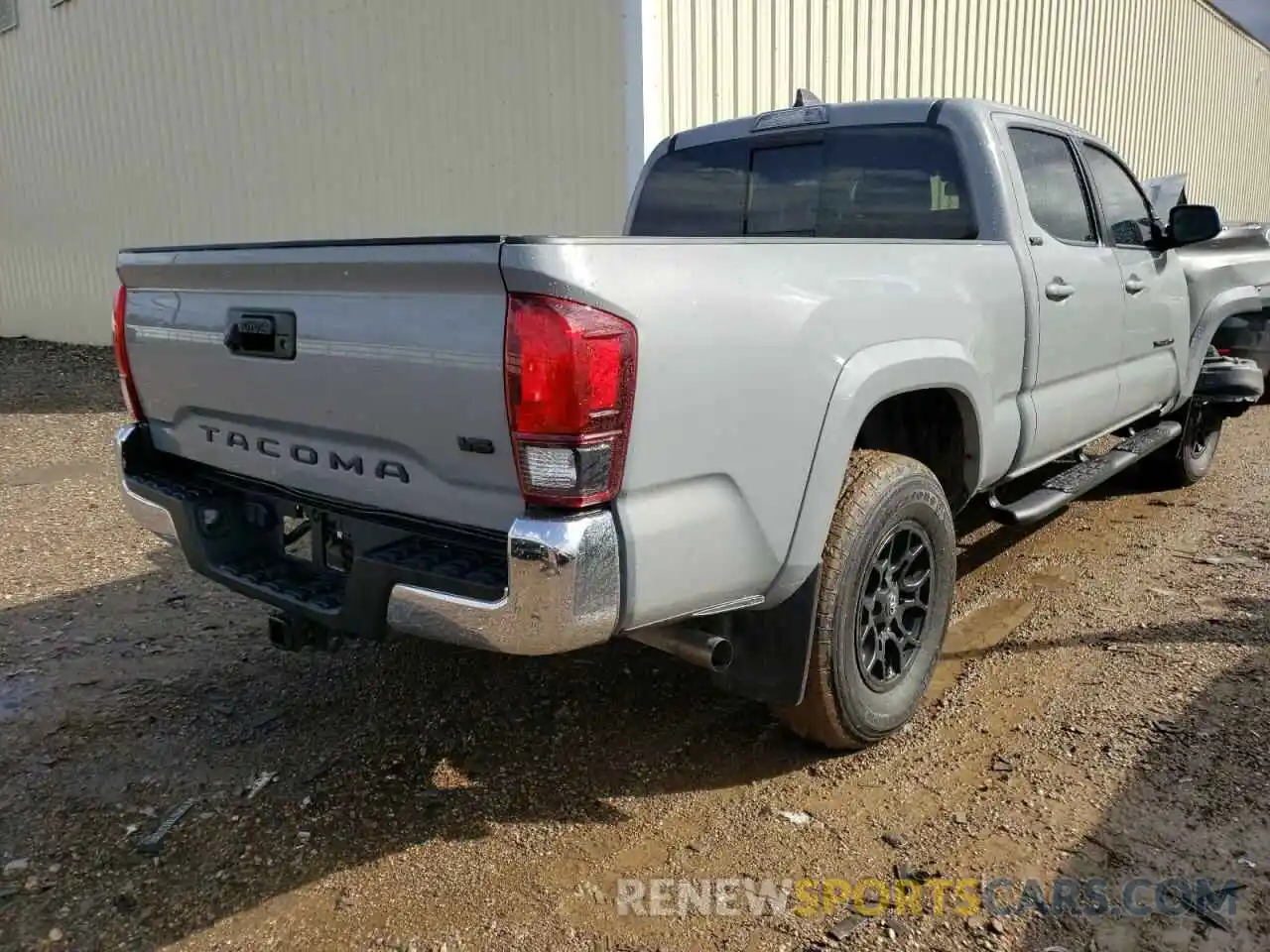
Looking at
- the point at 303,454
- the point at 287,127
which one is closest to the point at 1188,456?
the point at 303,454

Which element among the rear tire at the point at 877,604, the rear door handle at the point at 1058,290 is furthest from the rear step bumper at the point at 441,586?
the rear door handle at the point at 1058,290

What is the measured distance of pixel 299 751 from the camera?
3205 millimetres

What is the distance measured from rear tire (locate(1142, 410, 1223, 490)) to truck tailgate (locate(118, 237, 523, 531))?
15.9 ft

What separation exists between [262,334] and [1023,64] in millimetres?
10822

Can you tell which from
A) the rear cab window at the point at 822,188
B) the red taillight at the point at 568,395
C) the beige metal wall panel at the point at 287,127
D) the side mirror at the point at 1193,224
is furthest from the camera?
the beige metal wall panel at the point at 287,127

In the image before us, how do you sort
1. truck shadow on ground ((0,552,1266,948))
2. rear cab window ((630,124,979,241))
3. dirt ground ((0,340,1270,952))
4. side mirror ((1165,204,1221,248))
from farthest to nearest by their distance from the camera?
side mirror ((1165,204,1221,248)) → rear cab window ((630,124,979,241)) → truck shadow on ground ((0,552,1266,948)) → dirt ground ((0,340,1270,952))

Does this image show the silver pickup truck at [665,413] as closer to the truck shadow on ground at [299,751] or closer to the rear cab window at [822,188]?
the rear cab window at [822,188]

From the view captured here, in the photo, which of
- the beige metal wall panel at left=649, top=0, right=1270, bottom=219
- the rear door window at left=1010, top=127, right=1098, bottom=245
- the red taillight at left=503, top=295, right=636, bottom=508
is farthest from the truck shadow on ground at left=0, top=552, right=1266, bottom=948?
the beige metal wall panel at left=649, top=0, right=1270, bottom=219

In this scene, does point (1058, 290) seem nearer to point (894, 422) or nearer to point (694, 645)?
point (894, 422)

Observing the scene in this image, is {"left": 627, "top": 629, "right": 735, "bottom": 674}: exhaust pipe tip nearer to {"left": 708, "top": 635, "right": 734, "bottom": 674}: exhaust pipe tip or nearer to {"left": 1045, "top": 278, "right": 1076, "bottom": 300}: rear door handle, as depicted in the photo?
{"left": 708, "top": 635, "right": 734, "bottom": 674}: exhaust pipe tip

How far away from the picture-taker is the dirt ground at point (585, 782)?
2.40m

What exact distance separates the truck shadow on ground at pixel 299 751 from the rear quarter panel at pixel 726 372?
0.92 metres

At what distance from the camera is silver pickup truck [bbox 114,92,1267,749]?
7.00ft

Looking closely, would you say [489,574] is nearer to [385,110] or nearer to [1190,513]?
[1190,513]
